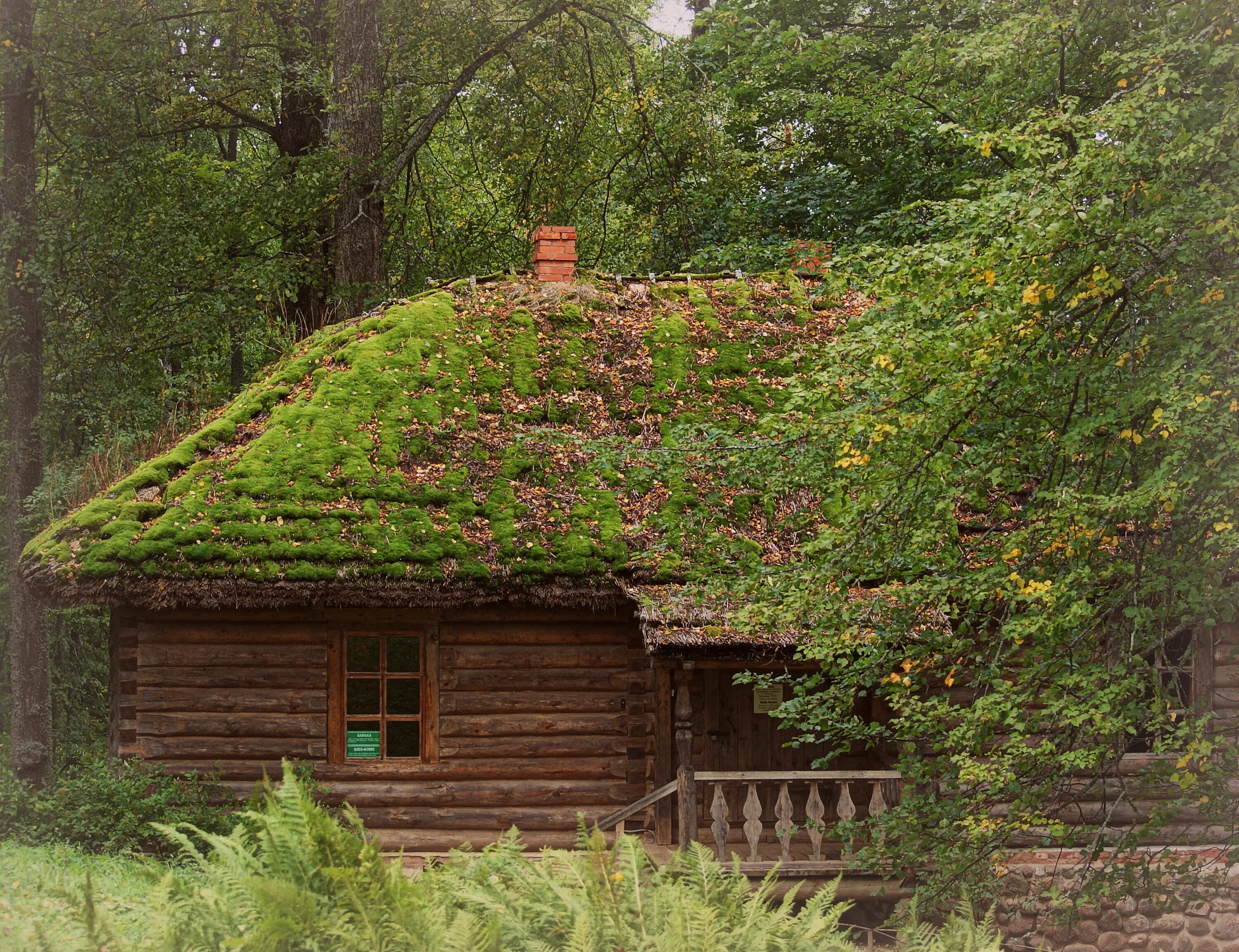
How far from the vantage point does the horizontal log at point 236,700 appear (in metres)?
11.3

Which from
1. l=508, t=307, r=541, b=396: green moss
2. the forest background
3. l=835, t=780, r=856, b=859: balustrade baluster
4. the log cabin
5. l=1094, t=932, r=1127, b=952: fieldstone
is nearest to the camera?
A: the forest background

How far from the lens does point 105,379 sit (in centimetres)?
1720

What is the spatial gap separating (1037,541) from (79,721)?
62.2 feet

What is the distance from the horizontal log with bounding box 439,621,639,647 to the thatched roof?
70 cm

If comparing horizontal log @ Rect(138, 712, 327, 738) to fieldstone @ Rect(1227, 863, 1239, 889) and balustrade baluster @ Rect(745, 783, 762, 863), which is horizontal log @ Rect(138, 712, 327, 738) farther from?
fieldstone @ Rect(1227, 863, 1239, 889)

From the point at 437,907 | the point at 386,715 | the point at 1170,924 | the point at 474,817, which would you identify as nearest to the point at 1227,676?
the point at 1170,924

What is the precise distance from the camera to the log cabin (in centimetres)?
1058

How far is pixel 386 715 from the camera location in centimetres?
1166

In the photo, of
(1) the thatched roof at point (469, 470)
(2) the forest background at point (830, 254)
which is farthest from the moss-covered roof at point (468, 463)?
(2) the forest background at point (830, 254)

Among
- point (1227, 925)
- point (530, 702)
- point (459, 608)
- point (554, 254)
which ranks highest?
point (554, 254)

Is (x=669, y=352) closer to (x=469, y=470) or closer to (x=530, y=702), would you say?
(x=469, y=470)

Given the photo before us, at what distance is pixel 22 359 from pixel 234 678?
6079 mm

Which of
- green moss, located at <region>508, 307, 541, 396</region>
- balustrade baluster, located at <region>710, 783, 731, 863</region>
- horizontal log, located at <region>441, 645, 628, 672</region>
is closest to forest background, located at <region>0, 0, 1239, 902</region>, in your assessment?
balustrade baluster, located at <region>710, 783, 731, 863</region>

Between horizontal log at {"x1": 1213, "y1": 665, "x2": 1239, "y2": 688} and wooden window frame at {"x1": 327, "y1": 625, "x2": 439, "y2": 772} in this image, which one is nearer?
wooden window frame at {"x1": 327, "y1": 625, "x2": 439, "y2": 772}
